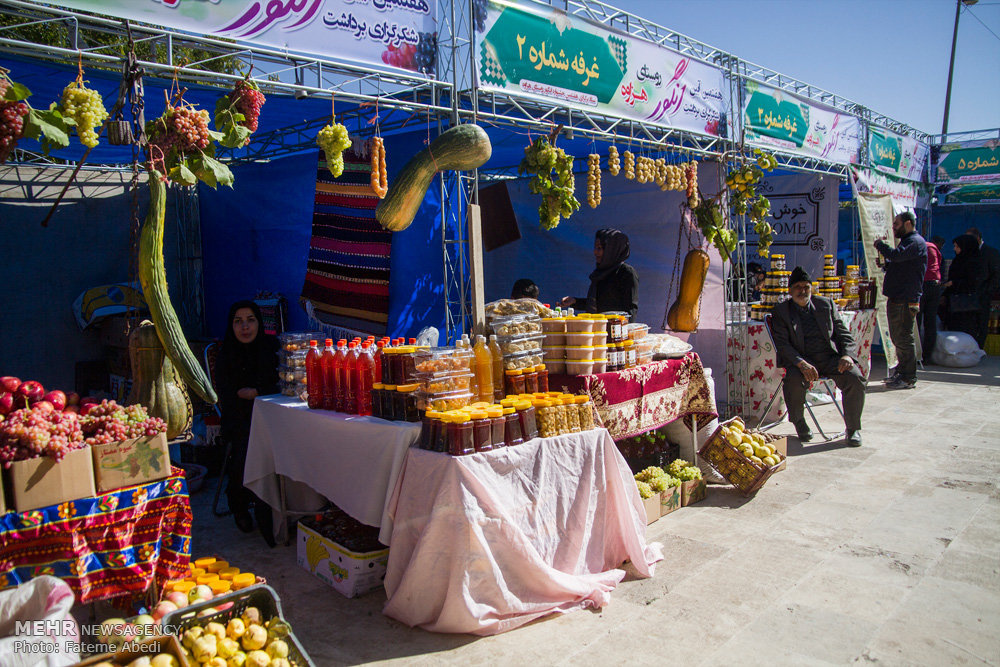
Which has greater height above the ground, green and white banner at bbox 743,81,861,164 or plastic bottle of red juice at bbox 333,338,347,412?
green and white banner at bbox 743,81,861,164

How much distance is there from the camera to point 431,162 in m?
4.25

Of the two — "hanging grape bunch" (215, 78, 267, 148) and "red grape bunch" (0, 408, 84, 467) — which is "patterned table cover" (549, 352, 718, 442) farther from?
"red grape bunch" (0, 408, 84, 467)

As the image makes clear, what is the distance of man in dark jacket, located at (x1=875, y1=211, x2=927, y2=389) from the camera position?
8.94 m

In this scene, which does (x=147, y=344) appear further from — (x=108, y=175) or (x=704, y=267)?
(x=108, y=175)

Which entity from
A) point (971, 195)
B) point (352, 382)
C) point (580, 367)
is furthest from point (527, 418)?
point (971, 195)

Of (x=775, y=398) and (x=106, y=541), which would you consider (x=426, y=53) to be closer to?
(x=106, y=541)

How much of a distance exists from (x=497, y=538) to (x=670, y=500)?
208 cm

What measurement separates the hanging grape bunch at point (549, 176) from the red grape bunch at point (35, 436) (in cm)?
400

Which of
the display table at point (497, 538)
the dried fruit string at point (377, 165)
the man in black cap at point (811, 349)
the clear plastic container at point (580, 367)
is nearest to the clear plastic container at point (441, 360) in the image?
the display table at point (497, 538)

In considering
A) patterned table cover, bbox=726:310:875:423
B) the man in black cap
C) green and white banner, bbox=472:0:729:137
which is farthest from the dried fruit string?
patterned table cover, bbox=726:310:875:423

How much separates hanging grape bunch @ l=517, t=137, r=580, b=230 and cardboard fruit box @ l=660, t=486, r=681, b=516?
2.51m

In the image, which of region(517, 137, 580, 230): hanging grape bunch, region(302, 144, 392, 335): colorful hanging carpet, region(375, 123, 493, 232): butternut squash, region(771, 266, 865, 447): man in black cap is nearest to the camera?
region(375, 123, 493, 232): butternut squash

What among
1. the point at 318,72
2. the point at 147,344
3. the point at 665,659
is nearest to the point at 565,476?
the point at 665,659

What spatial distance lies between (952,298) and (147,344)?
506 inches
